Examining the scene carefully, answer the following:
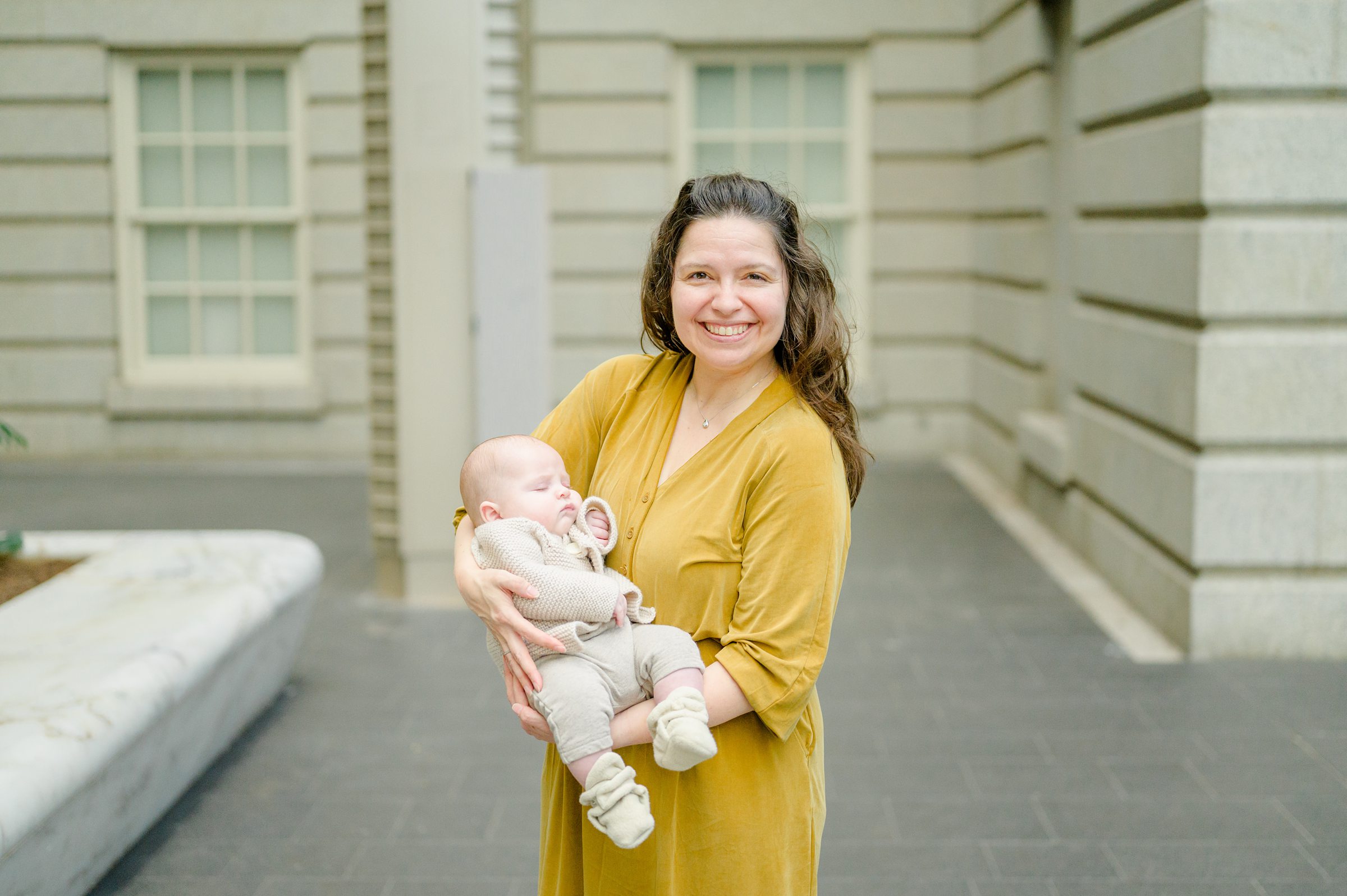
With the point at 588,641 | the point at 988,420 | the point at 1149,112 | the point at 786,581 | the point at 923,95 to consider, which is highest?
the point at 923,95

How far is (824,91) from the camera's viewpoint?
459 inches

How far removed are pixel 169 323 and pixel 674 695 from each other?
35.0 ft

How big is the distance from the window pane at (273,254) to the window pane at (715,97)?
3749mm

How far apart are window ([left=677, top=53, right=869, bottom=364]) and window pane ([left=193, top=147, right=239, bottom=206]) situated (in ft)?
12.9

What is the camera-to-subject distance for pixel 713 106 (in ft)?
38.3

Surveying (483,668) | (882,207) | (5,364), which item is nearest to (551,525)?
(483,668)

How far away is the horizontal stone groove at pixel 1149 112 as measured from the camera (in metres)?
5.74

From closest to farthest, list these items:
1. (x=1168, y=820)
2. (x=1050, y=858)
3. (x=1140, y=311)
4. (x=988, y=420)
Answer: (x=1050, y=858), (x=1168, y=820), (x=1140, y=311), (x=988, y=420)

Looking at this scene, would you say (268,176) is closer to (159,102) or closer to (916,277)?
(159,102)

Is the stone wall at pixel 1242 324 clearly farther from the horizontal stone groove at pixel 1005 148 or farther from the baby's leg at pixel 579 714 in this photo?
the baby's leg at pixel 579 714

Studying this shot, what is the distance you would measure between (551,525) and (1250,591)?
4454 mm

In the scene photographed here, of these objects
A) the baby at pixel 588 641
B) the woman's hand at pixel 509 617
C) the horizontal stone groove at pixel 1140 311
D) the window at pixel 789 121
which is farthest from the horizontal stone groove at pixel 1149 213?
the woman's hand at pixel 509 617

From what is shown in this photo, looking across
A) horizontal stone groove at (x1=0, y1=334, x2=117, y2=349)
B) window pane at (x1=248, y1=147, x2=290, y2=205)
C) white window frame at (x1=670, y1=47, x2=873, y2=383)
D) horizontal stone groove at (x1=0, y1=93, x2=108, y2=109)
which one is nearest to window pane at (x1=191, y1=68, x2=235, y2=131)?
window pane at (x1=248, y1=147, x2=290, y2=205)

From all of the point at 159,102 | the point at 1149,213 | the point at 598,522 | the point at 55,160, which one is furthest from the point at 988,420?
the point at 598,522
